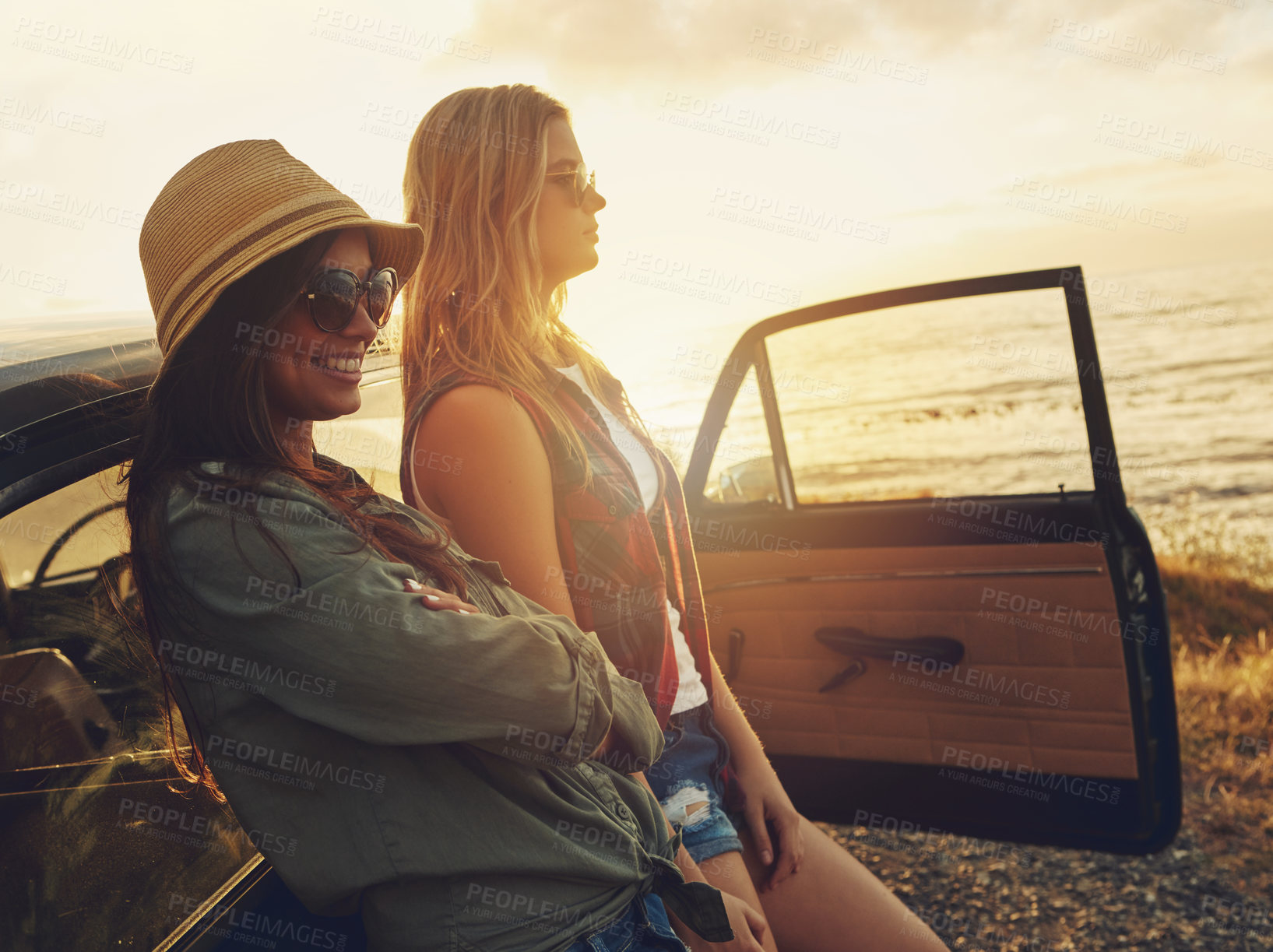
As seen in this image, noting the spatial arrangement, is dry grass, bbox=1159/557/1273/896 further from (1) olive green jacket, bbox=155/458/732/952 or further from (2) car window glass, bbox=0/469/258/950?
(2) car window glass, bbox=0/469/258/950

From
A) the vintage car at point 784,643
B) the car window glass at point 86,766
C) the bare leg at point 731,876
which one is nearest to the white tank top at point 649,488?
the bare leg at point 731,876

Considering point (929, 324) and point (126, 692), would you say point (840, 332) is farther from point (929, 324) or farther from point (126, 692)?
point (929, 324)

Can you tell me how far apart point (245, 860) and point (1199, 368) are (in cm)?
2842

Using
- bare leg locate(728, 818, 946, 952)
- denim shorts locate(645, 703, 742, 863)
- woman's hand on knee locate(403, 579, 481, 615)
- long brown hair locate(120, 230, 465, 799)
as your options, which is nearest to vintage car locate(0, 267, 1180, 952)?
long brown hair locate(120, 230, 465, 799)

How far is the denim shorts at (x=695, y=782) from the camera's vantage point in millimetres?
1636

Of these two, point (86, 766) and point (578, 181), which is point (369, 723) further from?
point (578, 181)

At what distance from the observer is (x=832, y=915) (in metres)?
1.79

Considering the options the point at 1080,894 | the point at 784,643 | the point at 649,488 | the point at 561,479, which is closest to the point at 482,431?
the point at 561,479

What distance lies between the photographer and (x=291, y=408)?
1249 millimetres

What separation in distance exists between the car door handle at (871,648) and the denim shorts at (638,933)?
149 centimetres

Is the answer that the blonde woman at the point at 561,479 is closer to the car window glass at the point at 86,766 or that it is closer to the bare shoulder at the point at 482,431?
the bare shoulder at the point at 482,431

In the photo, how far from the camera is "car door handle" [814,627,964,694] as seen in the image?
2551 mm

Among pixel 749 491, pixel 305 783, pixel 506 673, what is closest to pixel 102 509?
pixel 305 783

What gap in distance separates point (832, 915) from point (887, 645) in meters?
0.95
